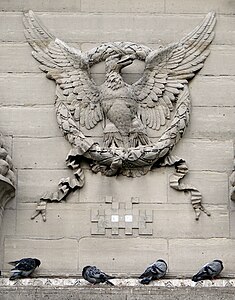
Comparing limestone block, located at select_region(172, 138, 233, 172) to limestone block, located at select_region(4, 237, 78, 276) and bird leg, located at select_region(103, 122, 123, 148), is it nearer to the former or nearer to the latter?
bird leg, located at select_region(103, 122, 123, 148)

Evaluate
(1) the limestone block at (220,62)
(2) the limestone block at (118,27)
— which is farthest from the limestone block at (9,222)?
(1) the limestone block at (220,62)

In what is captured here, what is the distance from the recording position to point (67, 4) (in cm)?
1291

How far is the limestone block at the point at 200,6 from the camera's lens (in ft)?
42.4

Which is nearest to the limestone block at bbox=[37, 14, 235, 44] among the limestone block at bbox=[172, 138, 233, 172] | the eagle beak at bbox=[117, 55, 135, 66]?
Answer: the eagle beak at bbox=[117, 55, 135, 66]

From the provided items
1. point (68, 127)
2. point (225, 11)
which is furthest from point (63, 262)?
point (225, 11)

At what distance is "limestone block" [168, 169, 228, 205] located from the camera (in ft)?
40.4

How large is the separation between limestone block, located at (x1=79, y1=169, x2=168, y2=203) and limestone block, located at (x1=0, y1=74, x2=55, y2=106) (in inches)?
38.2

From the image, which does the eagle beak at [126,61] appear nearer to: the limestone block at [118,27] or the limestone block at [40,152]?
the limestone block at [118,27]

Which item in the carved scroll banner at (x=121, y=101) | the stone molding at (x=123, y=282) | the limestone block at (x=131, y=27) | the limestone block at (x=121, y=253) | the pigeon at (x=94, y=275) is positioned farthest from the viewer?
the limestone block at (x=131, y=27)

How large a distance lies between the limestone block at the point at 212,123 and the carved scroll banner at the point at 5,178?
185 cm

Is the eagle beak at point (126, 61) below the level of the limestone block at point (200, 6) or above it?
below

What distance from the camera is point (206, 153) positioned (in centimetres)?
1246

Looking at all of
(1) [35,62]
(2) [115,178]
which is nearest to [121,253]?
(2) [115,178]

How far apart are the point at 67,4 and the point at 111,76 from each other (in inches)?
40.4
